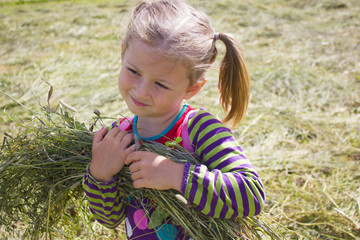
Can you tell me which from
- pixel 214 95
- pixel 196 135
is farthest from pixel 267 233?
pixel 214 95

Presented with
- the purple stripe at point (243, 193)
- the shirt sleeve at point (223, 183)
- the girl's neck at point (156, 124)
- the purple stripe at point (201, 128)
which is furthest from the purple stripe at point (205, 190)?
the girl's neck at point (156, 124)

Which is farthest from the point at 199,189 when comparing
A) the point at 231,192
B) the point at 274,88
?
the point at 274,88

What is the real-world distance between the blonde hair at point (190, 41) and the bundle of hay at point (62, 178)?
0.40 metres

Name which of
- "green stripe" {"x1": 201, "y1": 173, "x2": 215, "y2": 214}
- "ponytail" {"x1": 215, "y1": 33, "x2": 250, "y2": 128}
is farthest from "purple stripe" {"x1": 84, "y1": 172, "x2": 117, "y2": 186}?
"ponytail" {"x1": 215, "y1": 33, "x2": 250, "y2": 128}

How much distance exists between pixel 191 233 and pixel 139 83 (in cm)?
67

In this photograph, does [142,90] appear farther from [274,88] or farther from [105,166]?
[274,88]

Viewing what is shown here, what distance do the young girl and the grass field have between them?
1.05ft

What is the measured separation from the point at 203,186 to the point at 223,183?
78 mm

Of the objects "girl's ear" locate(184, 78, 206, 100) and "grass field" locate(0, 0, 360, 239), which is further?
"grass field" locate(0, 0, 360, 239)

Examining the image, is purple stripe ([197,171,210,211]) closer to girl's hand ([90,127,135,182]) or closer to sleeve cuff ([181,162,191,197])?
sleeve cuff ([181,162,191,197])

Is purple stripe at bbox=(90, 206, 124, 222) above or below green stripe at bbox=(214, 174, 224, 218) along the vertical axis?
below

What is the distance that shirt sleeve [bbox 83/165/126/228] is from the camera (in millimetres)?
1448

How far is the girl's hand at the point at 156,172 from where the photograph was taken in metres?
1.33

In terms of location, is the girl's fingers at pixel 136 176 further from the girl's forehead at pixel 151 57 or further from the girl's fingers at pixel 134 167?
the girl's forehead at pixel 151 57
